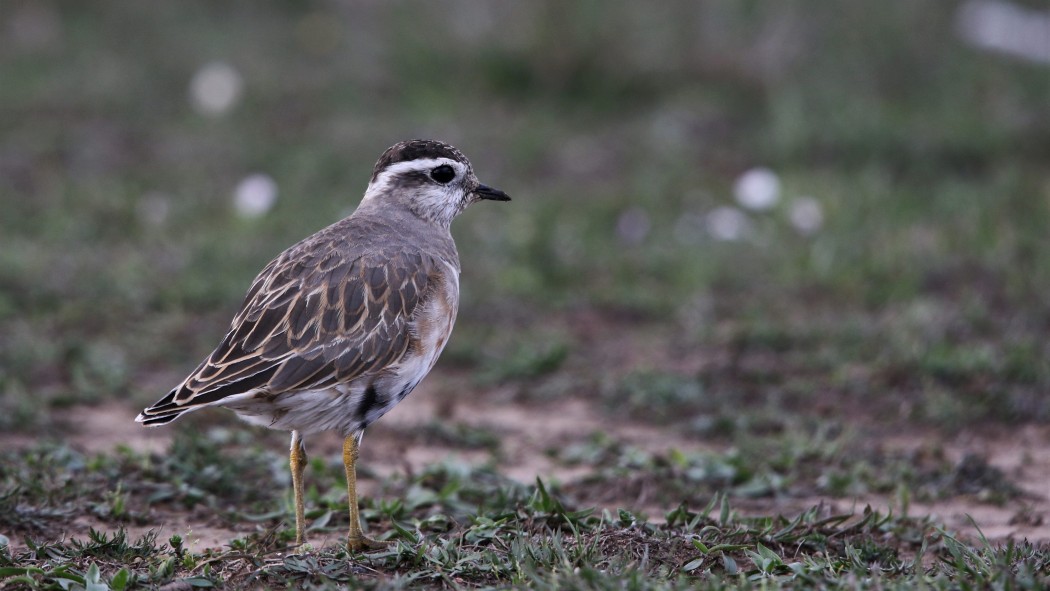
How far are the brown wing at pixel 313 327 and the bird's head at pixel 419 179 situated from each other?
597 mm

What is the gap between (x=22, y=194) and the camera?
11305 mm

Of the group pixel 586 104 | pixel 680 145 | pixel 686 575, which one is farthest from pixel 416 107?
pixel 686 575

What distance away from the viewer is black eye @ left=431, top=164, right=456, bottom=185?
22.2 ft

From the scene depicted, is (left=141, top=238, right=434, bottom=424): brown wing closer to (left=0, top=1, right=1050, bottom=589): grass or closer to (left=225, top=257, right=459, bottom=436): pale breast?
(left=225, top=257, right=459, bottom=436): pale breast

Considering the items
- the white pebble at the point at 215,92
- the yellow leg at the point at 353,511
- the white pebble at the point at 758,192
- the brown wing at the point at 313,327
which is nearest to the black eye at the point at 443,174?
the brown wing at the point at 313,327

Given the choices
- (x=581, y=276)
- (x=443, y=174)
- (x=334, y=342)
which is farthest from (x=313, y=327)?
(x=581, y=276)

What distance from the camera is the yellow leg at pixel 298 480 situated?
5.61m

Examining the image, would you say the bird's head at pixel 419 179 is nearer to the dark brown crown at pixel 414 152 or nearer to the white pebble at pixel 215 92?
the dark brown crown at pixel 414 152

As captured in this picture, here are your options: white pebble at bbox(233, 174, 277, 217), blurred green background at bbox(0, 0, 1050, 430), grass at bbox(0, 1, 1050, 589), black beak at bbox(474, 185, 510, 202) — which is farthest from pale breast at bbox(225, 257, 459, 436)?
white pebble at bbox(233, 174, 277, 217)

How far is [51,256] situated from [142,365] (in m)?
1.98

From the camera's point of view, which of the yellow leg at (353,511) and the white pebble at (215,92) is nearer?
the yellow leg at (353,511)

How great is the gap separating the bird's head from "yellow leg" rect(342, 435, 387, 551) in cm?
143

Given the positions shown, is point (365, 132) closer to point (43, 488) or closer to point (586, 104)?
point (586, 104)

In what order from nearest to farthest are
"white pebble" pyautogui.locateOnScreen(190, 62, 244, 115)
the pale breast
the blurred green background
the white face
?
1. the pale breast
2. the white face
3. the blurred green background
4. "white pebble" pyautogui.locateOnScreen(190, 62, 244, 115)
